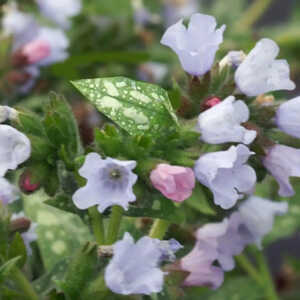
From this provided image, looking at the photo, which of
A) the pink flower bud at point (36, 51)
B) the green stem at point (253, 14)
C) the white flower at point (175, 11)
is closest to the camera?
the pink flower bud at point (36, 51)

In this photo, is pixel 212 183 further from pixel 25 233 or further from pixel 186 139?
pixel 25 233

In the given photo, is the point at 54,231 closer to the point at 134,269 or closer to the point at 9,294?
the point at 9,294

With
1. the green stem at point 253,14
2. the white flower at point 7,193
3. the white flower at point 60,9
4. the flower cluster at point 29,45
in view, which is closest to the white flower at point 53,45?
the flower cluster at point 29,45

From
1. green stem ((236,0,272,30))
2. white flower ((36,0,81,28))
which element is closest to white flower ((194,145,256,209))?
white flower ((36,0,81,28))

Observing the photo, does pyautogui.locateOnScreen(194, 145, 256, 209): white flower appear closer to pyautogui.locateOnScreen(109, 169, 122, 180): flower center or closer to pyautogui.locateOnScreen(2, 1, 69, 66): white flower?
pyautogui.locateOnScreen(109, 169, 122, 180): flower center

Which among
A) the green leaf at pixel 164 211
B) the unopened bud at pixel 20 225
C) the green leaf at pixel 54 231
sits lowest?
the green leaf at pixel 54 231

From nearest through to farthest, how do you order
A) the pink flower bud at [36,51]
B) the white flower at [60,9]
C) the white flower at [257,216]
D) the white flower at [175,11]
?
the white flower at [257,216] → the pink flower bud at [36,51] → the white flower at [60,9] → the white flower at [175,11]

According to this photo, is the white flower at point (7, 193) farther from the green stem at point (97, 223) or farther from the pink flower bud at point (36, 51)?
the pink flower bud at point (36, 51)

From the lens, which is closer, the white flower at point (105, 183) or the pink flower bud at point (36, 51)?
the white flower at point (105, 183)
